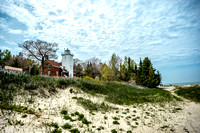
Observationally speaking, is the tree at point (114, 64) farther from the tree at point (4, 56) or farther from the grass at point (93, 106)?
the tree at point (4, 56)

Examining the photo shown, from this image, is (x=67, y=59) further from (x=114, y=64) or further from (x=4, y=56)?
(x=4, y=56)

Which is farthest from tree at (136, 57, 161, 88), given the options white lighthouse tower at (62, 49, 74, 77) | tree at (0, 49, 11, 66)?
tree at (0, 49, 11, 66)

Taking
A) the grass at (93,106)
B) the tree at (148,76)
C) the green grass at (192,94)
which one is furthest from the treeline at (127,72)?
the grass at (93,106)

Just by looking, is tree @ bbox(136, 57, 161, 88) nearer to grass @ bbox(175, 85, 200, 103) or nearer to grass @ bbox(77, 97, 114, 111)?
grass @ bbox(175, 85, 200, 103)

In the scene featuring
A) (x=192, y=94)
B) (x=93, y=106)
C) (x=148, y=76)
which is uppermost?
(x=148, y=76)

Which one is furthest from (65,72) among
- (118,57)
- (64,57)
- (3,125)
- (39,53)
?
(3,125)

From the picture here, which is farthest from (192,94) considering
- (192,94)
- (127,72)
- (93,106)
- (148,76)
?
(127,72)

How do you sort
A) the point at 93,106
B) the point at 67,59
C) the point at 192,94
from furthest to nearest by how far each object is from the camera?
the point at 67,59 → the point at 192,94 → the point at 93,106

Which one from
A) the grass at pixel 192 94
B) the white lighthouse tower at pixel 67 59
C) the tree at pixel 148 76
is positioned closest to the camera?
the grass at pixel 192 94

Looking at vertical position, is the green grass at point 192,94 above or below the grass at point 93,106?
below

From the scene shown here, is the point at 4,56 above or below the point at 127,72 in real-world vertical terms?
above

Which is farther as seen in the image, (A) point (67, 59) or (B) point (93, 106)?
(A) point (67, 59)

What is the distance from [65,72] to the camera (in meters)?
41.2

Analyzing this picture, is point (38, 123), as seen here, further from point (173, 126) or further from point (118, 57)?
point (118, 57)
